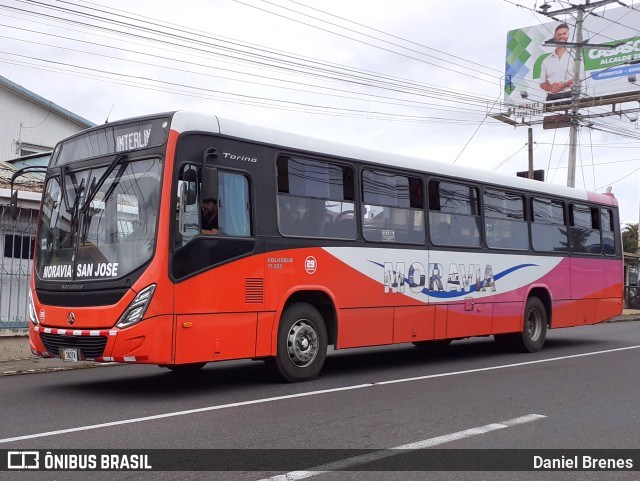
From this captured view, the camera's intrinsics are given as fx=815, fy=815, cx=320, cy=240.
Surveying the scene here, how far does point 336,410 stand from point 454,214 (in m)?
5.88

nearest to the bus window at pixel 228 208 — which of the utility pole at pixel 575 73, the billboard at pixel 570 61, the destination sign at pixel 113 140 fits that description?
the destination sign at pixel 113 140

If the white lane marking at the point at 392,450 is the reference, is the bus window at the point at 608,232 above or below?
above

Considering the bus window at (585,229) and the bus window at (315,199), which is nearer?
the bus window at (315,199)

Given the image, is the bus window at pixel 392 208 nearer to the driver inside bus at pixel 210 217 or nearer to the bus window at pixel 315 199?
the bus window at pixel 315 199

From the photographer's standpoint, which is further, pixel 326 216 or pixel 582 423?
pixel 326 216

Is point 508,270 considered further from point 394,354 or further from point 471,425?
point 471,425

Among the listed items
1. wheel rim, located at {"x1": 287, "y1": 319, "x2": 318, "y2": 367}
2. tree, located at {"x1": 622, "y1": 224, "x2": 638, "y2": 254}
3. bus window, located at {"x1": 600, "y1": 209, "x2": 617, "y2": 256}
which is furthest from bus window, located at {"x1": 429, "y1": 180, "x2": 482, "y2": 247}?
tree, located at {"x1": 622, "y1": 224, "x2": 638, "y2": 254}

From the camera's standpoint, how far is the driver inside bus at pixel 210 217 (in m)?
9.39

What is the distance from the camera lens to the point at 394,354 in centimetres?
1489

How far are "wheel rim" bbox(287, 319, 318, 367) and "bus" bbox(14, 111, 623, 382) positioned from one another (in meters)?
0.02

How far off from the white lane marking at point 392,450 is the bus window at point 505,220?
6425mm

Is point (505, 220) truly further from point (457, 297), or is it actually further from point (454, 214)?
point (457, 297)

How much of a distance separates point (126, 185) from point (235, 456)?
4.23 m

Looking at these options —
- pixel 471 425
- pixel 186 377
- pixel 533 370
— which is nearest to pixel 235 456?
pixel 471 425
